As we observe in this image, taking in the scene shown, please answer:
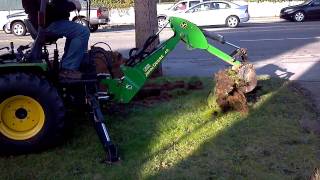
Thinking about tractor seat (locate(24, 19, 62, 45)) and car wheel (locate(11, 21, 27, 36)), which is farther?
car wheel (locate(11, 21, 27, 36))

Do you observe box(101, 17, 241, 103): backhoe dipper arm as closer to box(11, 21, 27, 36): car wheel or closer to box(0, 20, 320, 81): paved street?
box(0, 20, 320, 81): paved street

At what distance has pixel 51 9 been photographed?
6.45m

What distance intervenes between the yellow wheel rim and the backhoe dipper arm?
1195 mm

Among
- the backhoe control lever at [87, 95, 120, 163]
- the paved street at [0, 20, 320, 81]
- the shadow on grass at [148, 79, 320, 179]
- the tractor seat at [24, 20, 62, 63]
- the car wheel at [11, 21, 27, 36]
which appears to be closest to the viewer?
the shadow on grass at [148, 79, 320, 179]

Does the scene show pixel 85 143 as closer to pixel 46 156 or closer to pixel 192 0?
pixel 46 156

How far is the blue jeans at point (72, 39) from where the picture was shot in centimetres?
650

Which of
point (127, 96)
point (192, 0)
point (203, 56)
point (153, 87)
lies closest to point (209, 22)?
point (192, 0)

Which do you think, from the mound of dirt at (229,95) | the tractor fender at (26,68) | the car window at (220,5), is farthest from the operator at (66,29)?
the car window at (220,5)

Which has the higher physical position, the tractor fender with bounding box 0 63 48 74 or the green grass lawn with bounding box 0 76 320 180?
the tractor fender with bounding box 0 63 48 74

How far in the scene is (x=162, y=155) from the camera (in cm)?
598

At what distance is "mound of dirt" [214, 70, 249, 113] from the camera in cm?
753

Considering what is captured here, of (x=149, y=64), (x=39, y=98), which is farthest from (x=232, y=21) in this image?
(x=39, y=98)

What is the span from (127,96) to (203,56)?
7.52 m

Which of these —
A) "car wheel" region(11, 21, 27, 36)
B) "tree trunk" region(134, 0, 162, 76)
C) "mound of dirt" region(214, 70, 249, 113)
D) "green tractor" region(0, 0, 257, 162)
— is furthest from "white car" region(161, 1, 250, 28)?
"green tractor" region(0, 0, 257, 162)
